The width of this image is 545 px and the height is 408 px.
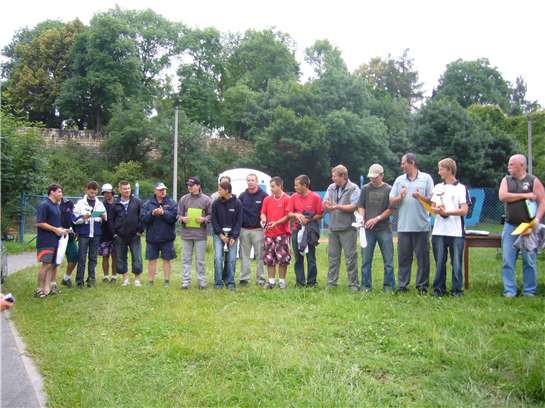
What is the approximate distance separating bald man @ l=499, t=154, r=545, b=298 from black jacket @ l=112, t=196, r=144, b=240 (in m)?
5.68

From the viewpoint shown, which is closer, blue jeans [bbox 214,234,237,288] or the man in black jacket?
blue jeans [bbox 214,234,237,288]

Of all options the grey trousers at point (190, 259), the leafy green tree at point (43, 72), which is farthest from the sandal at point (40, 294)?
the leafy green tree at point (43, 72)

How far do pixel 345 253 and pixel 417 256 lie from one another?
43.3 inches

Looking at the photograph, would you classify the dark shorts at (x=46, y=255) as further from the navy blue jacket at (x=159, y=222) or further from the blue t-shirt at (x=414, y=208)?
the blue t-shirt at (x=414, y=208)

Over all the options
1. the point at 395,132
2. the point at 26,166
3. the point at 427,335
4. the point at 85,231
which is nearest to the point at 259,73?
the point at 395,132

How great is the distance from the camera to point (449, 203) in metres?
7.48

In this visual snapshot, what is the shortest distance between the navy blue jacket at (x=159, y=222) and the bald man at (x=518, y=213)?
16.5 feet

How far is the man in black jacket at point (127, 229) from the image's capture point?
9.25 m

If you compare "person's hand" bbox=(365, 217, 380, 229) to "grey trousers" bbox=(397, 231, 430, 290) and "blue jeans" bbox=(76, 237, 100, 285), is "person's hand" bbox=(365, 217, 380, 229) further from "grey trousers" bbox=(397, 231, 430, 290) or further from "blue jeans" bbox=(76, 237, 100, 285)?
"blue jeans" bbox=(76, 237, 100, 285)

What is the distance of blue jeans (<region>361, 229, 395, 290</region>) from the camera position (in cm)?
794

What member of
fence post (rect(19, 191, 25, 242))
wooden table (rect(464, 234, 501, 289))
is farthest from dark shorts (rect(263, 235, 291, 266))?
fence post (rect(19, 191, 25, 242))

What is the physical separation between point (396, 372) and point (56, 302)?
532cm

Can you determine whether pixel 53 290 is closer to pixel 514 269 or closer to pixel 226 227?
pixel 226 227

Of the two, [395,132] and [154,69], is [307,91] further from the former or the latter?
[154,69]
